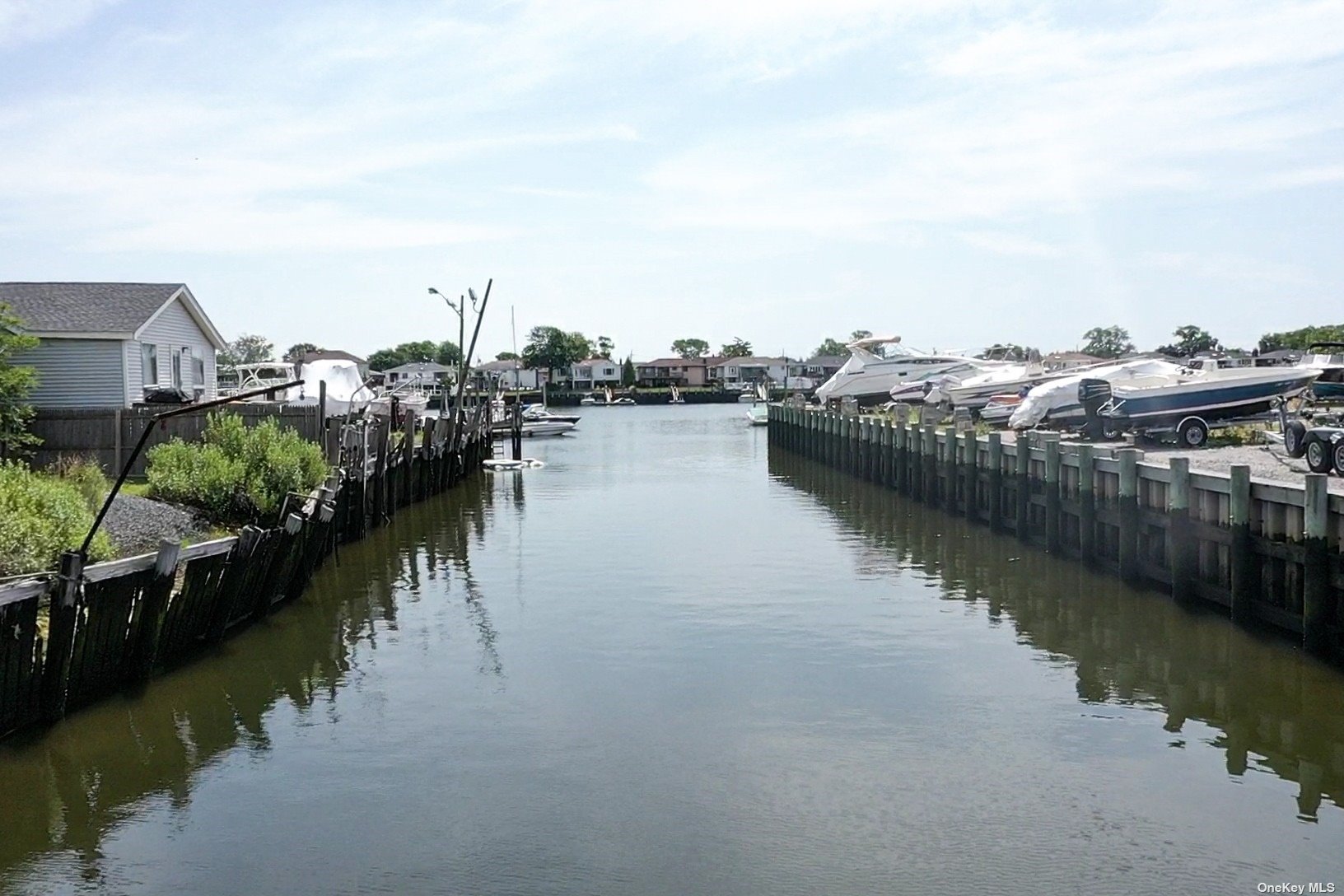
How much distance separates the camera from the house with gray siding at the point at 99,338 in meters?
34.0

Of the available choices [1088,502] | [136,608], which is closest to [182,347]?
[136,608]

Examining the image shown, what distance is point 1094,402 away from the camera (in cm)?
3053

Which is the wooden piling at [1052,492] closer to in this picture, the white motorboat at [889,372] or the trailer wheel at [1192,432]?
the trailer wheel at [1192,432]

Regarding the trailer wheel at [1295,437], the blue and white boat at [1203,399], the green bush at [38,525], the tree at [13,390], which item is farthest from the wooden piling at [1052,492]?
the tree at [13,390]

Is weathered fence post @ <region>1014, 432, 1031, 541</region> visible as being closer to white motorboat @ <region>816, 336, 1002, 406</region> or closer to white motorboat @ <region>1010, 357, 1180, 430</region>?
white motorboat @ <region>1010, 357, 1180, 430</region>

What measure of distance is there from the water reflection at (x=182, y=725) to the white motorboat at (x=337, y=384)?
2450cm

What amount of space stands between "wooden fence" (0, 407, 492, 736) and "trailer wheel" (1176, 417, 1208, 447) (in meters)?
18.1

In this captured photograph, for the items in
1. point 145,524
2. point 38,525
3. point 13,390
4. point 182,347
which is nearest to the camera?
point 38,525

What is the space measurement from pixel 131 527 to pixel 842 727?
12093 mm

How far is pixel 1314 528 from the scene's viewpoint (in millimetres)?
14484

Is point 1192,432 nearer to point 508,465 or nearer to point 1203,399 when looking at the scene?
point 1203,399

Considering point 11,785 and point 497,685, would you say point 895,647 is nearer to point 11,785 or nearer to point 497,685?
point 497,685

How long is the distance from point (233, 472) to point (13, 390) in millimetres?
9054

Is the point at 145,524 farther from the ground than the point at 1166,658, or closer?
farther from the ground
